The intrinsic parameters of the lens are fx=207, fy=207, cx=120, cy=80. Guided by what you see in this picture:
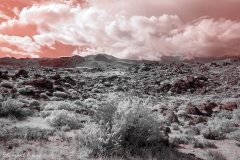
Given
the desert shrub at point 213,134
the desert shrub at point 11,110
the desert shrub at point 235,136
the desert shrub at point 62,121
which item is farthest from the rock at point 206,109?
the desert shrub at point 11,110

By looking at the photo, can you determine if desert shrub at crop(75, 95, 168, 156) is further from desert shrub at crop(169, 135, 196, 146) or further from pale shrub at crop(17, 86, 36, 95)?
pale shrub at crop(17, 86, 36, 95)

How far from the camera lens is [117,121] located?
6996mm

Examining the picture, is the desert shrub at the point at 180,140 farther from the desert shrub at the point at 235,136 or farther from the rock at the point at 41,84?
the rock at the point at 41,84

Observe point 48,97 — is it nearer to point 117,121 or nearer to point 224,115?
point 117,121

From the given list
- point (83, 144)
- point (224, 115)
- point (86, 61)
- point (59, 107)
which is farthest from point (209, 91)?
point (86, 61)

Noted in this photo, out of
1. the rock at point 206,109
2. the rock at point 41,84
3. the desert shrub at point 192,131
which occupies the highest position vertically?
the rock at point 41,84

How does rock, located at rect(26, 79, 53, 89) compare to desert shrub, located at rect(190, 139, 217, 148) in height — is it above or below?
above

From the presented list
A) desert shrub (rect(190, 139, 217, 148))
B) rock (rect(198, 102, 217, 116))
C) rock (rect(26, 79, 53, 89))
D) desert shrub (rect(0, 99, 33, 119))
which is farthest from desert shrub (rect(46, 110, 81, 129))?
rock (rect(26, 79, 53, 89))

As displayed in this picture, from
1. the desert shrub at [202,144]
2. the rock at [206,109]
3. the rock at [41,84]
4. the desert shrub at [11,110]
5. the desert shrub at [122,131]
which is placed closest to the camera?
the desert shrub at [122,131]

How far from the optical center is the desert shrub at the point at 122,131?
6547mm

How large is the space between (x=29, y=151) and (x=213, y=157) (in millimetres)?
6141

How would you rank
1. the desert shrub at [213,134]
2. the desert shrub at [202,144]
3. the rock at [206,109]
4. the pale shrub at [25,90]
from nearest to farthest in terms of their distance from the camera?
the desert shrub at [202,144] → the desert shrub at [213,134] → the rock at [206,109] → the pale shrub at [25,90]

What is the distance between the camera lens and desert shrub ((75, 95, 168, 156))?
6547 millimetres

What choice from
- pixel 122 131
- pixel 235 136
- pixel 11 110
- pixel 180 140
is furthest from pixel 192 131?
pixel 11 110
